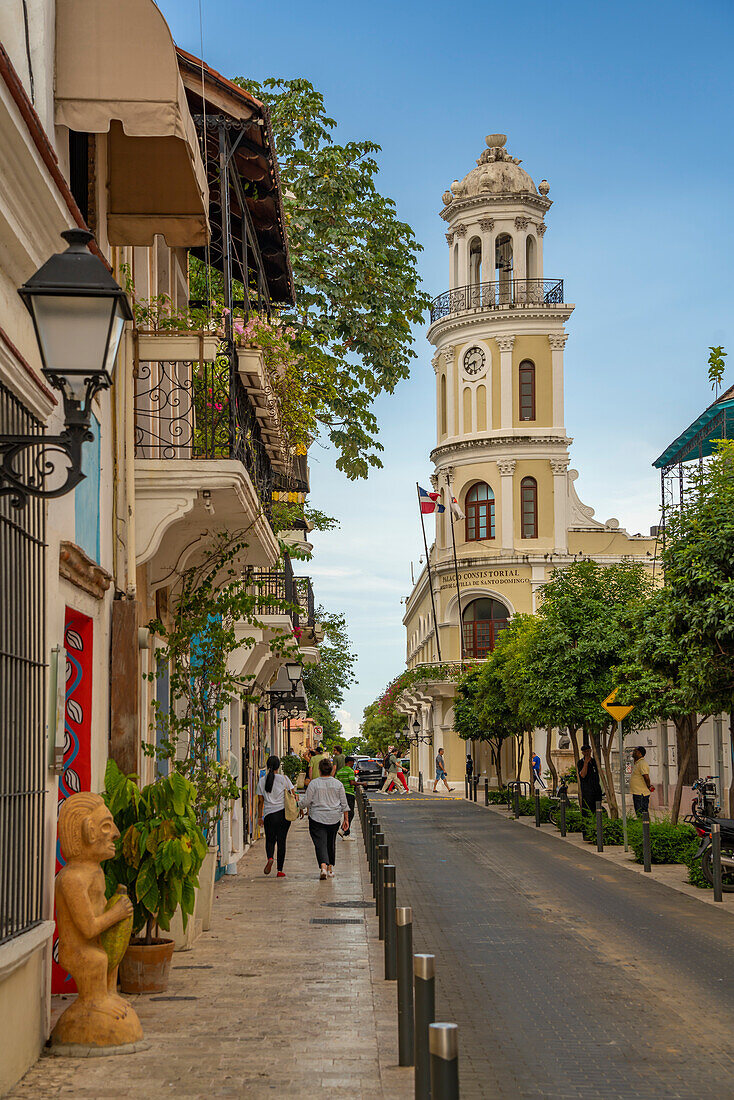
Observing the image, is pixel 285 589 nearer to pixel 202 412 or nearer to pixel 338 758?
pixel 338 758

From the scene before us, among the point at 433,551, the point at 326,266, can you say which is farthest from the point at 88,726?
the point at 433,551

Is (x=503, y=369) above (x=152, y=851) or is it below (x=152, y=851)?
above

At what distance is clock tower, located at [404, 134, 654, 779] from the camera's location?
6481 cm

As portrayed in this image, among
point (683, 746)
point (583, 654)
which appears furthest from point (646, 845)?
point (583, 654)

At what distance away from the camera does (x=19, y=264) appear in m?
7.29

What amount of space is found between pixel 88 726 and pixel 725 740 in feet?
86.6

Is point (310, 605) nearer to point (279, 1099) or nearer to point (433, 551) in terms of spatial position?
point (279, 1099)

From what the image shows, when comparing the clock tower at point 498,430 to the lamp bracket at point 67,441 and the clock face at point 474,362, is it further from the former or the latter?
the lamp bracket at point 67,441

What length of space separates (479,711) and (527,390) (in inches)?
901

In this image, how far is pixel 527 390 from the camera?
214 ft

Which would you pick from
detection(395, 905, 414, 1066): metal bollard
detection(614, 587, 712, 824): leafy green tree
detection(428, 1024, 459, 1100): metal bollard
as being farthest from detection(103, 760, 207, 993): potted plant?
detection(614, 587, 712, 824): leafy green tree

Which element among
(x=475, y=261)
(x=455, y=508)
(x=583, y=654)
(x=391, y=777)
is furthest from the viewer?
(x=475, y=261)

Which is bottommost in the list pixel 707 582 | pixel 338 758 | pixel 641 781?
pixel 641 781

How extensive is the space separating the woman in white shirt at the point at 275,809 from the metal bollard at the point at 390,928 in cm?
725
